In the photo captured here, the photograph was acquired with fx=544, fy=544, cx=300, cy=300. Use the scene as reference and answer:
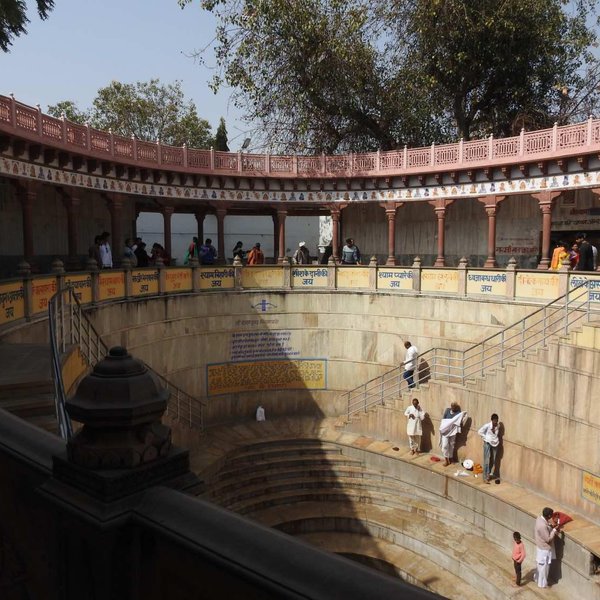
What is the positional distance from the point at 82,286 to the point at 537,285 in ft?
38.4

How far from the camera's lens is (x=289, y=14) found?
22.1m

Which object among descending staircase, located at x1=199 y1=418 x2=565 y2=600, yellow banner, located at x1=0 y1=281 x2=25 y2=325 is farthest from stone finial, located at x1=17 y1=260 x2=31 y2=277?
descending staircase, located at x1=199 y1=418 x2=565 y2=600

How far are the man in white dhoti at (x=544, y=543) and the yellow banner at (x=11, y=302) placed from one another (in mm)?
10292

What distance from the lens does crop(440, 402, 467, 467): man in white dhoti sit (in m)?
13.7

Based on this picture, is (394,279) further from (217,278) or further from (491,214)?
(217,278)

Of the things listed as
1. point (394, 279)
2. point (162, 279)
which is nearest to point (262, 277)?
point (162, 279)

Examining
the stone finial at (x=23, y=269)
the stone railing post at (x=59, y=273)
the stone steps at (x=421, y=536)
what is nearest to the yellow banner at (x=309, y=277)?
the stone steps at (x=421, y=536)

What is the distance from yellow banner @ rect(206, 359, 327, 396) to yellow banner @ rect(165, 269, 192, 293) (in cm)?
280

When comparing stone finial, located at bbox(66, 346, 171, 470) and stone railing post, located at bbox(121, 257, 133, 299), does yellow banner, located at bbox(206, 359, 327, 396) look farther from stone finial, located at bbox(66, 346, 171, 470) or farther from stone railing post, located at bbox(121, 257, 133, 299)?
stone finial, located at bbox(66, 346, 171, 470)

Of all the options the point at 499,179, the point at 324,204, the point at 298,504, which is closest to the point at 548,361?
the point at 298,504

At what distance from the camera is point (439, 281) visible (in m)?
16.8

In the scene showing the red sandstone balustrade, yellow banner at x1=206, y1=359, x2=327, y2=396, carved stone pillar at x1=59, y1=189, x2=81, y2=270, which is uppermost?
the red sandstone balustrade

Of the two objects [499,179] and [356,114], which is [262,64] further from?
[499,179]

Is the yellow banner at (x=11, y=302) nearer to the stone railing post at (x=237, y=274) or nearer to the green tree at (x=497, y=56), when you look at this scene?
Answer: the stone railing post at (x=237, y=274)
